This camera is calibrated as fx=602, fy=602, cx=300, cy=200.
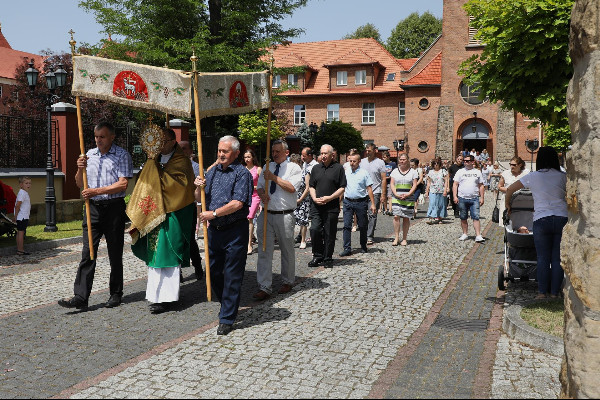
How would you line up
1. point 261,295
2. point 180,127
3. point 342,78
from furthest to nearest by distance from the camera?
point 342,78
point 180,127
point 261,295

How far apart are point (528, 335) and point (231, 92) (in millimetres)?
4296

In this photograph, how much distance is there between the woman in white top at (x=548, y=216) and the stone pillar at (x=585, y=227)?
3195 millimetres

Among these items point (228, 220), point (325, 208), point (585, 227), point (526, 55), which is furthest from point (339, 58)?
point (585, 227)

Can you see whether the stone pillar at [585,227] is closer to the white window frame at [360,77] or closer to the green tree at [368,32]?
the white window frame at [360,77]

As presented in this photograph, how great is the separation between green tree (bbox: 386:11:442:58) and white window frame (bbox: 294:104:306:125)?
1530 cm

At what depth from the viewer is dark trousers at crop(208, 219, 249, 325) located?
6.12 m

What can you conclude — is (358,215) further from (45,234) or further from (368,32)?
(368,32)

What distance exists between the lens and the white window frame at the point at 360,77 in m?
52.2

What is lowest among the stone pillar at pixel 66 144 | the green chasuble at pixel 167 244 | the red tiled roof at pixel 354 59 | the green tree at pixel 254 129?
the green chasuble at pixel 167 244

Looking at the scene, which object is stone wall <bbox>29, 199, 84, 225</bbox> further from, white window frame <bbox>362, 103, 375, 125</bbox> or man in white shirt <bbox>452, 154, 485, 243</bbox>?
white window frame <bbox>362, 103, 375, 125</bbox>

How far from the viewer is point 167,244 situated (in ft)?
22.9

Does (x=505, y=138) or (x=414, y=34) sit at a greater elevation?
(x=414, y=34)

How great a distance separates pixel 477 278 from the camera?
30.1ft

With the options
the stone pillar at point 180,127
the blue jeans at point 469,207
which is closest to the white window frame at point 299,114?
the stone pillar at point 180,127
